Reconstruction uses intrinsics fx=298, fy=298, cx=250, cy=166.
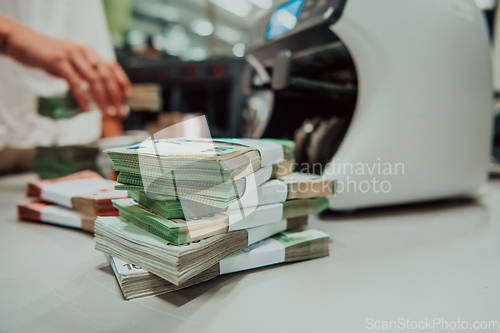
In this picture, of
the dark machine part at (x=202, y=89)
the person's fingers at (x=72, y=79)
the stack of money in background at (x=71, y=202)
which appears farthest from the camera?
the dark machine part at (x=202, y=89)

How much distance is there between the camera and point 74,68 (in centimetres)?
87

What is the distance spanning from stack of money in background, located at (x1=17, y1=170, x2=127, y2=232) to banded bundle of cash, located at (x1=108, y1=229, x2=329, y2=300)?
0.12m

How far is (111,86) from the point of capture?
0.91 metres

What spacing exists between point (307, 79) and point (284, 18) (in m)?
0.17

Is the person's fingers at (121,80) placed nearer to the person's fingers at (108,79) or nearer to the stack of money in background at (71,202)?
the person's fingers at (108,79)

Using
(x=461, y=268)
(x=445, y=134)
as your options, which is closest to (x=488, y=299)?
(x=461, y=268)

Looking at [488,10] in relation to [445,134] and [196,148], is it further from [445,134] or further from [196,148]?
[196,148]

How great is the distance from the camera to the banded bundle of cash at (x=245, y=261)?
0.32 meters

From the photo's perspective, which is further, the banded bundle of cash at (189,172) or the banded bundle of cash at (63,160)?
the banded bundle of cash at (63,160)

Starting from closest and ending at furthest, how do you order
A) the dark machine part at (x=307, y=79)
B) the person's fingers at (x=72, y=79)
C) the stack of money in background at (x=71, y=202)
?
the stack of money in background at (x=71, y=202) → the dark machine part at (x=307, y=79) → the person's fingers at (x=72, y=79)

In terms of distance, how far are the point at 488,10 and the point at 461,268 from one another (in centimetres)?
146

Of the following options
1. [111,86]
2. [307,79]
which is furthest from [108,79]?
[307,79]

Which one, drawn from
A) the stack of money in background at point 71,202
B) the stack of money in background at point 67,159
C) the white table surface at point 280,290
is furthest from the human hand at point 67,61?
the white table surface at point 280,290

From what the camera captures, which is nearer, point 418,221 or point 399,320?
point 399,320
